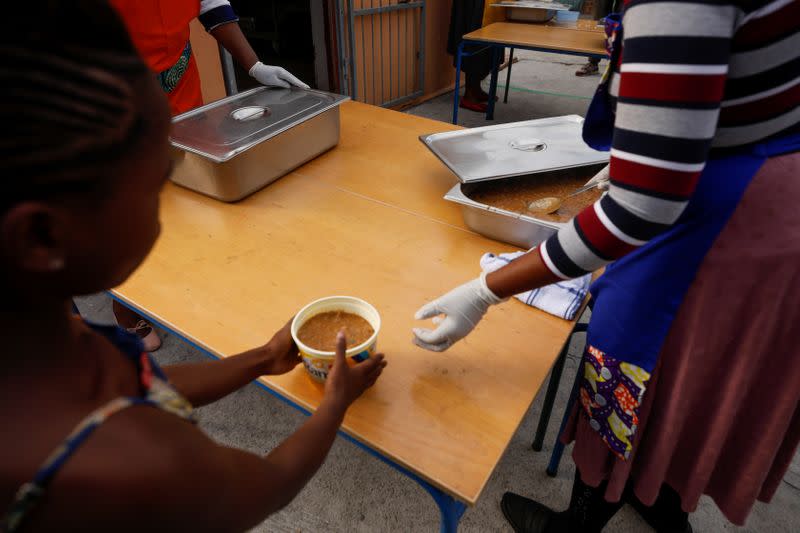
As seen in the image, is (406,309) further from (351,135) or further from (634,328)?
(351,135)

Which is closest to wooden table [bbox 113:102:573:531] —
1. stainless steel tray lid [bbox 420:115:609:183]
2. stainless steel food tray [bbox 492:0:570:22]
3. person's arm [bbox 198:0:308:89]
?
stainless steel tray lid [bbox 420:115:609:183]

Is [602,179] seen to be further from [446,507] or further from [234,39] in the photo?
[234,39]

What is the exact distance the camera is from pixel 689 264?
723 mm

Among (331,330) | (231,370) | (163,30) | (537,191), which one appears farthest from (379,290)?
(163,30)

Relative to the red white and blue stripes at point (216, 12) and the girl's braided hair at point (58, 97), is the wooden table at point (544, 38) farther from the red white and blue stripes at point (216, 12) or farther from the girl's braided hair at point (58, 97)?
the girl's braided hair at point (58, 97)

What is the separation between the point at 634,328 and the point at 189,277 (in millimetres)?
892

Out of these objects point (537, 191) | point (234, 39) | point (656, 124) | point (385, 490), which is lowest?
point (385, 490)

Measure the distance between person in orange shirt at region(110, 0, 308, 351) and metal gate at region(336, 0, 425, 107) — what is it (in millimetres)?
2250

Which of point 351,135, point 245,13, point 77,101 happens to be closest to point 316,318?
point 77,101

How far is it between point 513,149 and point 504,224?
12.3 inches

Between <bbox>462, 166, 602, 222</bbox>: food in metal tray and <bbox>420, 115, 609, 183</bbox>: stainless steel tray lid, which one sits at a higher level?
<bbox>420, 115, 609, 183</bbox>: stainless steel tray lid

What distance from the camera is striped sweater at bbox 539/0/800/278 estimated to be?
1.61 feet

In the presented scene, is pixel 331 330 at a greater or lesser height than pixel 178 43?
lesser

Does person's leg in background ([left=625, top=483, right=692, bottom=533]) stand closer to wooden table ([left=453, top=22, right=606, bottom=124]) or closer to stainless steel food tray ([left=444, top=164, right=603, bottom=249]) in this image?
stainless steel food tray ([left=444, top=164, right=603, bottom=249])
